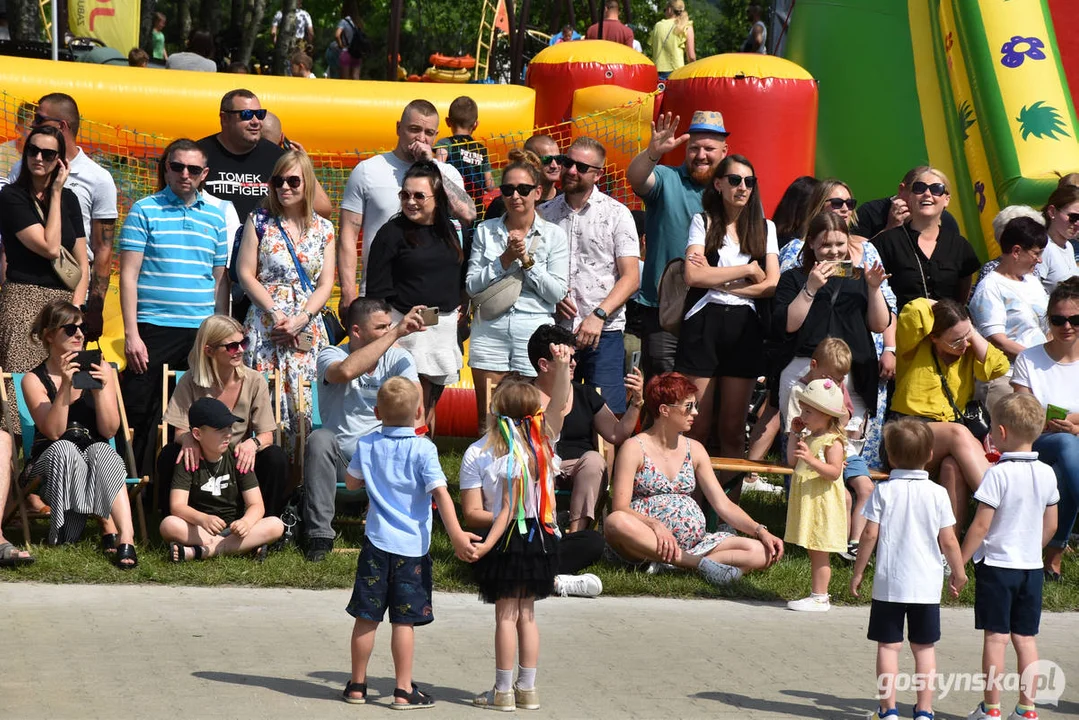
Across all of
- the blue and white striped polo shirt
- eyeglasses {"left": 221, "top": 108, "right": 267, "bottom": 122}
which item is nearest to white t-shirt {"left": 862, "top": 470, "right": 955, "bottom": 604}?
the blue and white striped polo shirt

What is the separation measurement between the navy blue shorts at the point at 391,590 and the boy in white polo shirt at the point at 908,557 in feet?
5.36

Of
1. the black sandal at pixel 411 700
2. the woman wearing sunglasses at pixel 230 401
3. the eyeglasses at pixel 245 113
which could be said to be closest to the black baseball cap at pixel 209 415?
the woman wearing sunglasses at pixel 230 401

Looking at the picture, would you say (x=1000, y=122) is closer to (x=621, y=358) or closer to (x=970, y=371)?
(x=970, y=371)

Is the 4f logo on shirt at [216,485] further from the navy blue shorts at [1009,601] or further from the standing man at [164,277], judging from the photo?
the navy blue shorts at [1009,601]

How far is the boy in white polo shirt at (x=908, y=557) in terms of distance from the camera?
5180mm

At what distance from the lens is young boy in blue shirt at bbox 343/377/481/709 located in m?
5.16

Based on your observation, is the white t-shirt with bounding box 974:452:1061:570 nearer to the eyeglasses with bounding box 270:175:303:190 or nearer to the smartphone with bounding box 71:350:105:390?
the eyeglasses with bounding box 270:175:303:190

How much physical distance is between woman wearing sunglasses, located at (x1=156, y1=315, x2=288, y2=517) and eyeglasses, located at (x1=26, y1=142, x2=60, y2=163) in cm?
135

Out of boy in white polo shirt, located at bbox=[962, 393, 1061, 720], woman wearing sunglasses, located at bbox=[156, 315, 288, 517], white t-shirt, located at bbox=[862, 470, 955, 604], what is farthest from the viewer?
woman wearing sunglasses, located at bbox=[156, 315, 288, 517]

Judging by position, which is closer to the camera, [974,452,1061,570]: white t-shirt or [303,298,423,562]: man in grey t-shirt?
[974,452,1061,570]: white t-shirt

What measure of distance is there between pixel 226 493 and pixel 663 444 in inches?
85.7

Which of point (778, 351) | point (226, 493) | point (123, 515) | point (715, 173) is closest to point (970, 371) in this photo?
point (778, 351)

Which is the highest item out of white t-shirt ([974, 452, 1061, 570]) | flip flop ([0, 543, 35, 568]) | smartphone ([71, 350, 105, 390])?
smartphone ([71, 350, 105, 390])

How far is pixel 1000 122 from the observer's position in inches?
409
